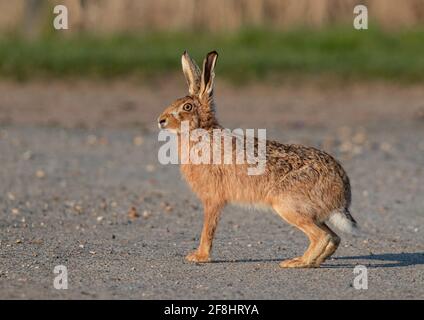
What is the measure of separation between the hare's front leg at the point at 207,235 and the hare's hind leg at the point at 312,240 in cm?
46

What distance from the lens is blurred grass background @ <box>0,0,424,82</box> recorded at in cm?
1725

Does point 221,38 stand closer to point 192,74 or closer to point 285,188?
point 192,74

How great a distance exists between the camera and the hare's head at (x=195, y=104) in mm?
7703

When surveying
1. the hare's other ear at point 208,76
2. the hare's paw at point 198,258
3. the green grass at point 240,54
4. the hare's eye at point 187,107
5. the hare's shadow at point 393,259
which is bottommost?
the hare's shadow at point 393,259

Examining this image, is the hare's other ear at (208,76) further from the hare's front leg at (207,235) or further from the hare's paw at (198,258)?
the hare's paw at (198,258)

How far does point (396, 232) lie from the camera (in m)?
9.07

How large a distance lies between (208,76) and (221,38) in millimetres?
11262

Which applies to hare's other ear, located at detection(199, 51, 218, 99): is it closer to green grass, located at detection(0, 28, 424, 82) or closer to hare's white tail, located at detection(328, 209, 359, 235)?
hare's white tail, located at detection(328, 209, 359, 235)

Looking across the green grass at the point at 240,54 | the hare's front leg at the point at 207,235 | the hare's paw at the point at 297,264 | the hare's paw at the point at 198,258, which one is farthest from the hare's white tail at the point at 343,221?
the green grass at the point at 240,54

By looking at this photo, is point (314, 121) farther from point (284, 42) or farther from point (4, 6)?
point (4, 6)

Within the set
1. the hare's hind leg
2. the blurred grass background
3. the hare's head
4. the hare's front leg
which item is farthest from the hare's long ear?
the blurred grass background

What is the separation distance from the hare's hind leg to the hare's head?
0.92 metres

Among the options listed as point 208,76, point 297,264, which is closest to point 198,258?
point 297,264
